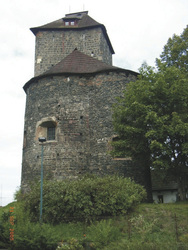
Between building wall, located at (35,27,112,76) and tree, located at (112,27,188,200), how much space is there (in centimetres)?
966

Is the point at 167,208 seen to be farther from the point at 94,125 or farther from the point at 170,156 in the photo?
the point at 94,125

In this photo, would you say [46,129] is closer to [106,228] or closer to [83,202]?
[83,202]

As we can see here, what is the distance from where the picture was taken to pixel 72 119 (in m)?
19.0

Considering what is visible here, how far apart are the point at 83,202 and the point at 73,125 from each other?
723cm

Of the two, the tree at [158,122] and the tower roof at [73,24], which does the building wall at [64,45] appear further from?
the tree at [158,122]

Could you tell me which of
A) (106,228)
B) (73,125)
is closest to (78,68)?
(73,125)

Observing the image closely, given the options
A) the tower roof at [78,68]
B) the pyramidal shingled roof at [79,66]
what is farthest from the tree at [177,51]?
the pyramidal shingled roof at [79,66]

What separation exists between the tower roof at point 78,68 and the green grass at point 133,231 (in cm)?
1018

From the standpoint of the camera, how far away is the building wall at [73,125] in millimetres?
18062

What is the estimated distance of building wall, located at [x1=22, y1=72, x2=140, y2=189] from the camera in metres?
18.1

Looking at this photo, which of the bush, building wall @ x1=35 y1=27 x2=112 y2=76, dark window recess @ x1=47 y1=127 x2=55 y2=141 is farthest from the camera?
building wall @ x1=35 y1=27 x2=112 y2=76

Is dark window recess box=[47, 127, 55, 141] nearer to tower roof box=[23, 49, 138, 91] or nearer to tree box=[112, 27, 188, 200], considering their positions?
tower roof box=[23, 49, 138, 91]

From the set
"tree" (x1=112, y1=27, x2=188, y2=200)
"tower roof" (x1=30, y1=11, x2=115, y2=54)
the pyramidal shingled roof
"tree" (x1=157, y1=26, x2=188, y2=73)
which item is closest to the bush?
"tree" (x1=112, y1=27, x2=188, y2=200)

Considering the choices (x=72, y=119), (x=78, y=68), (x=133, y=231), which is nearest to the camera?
(x=133, y=231)
